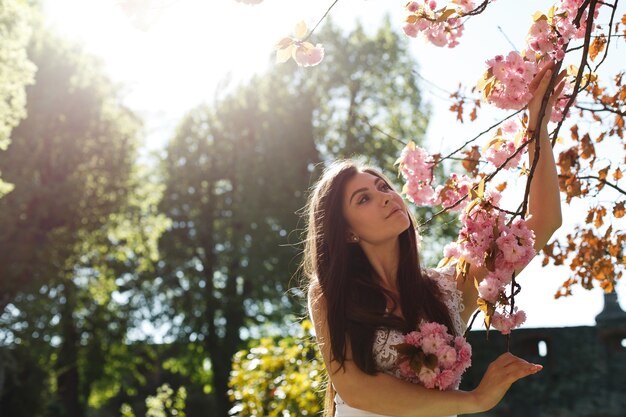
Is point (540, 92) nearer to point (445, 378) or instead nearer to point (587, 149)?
point (445, 378)

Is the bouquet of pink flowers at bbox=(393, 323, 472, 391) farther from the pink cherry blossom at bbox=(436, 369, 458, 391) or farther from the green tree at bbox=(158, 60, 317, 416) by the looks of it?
the green tree at bbox=(158, 60, 317, 416)

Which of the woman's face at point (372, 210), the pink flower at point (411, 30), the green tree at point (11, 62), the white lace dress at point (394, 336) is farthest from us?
the green tree at point (11, 62)

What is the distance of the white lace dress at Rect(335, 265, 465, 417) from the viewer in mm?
2688

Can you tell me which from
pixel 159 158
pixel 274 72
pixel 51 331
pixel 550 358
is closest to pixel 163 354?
pixel 51 331

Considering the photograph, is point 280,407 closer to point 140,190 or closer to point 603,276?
point 603,276

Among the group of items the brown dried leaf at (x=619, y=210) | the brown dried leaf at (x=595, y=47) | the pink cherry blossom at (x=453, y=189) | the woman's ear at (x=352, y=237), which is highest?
the brown dried leaf at (x=595, y=47)

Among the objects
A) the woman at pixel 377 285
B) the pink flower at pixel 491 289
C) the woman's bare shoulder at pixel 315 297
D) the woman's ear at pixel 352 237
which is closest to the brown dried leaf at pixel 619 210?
the woman at pixel 377 285

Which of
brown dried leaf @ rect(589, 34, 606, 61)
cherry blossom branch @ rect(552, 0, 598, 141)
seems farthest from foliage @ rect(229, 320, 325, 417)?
cherry blossom branch @ rect(552, 0, 598, 141)

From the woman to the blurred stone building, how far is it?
10969mm

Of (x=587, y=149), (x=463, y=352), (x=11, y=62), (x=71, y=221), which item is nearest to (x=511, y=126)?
(x=463, y=352)

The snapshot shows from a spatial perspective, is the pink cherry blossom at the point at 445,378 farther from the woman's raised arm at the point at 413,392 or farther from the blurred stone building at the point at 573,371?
the blurred stone building at the point at 573,371

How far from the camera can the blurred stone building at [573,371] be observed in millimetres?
13719

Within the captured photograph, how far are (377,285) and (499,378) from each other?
671 mm

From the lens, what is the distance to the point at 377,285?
293cm
